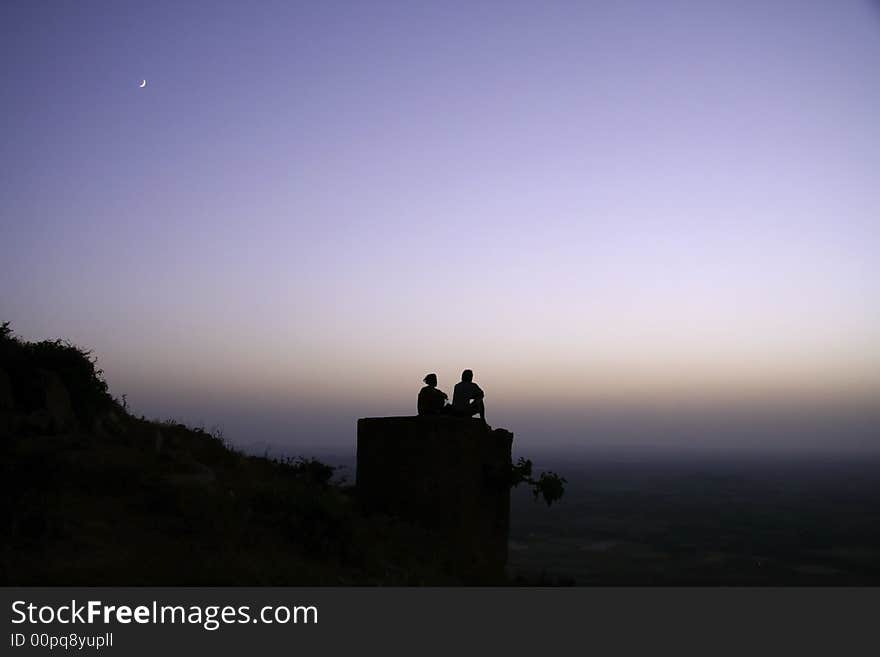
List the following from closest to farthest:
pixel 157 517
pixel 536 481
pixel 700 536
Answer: pixel 157 517 → pixel 536 481 → pixel 700 536

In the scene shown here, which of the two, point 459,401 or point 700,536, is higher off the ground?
point 459,401

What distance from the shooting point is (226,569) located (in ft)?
22.9

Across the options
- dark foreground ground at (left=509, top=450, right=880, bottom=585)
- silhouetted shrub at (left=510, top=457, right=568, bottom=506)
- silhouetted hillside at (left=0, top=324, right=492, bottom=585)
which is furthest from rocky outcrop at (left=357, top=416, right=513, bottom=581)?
dark foreground ground at (left=509, top=450, right=880, bottom=585)

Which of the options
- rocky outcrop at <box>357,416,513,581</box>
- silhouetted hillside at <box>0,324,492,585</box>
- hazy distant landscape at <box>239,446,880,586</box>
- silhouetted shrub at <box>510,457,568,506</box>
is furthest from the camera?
hazy distant landscape at <box>239,446,880,586</box>

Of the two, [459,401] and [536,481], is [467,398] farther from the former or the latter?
[536,481]

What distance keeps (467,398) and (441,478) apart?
1424mm

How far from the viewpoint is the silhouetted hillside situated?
703 cm

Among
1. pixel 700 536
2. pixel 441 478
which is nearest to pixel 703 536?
pixel 700 536

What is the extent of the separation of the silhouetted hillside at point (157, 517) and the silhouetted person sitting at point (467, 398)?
202 centimetres

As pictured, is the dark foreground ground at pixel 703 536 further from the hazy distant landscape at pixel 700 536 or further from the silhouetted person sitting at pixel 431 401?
the silhouetted person sitting at pixel 431 401

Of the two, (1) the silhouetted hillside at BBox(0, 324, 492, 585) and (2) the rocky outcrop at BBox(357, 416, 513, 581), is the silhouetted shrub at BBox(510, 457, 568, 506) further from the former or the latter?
(1) the silhouetted hillside at BBox(0, 324, 492, 585)

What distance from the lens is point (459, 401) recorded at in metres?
11.6

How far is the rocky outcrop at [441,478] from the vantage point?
1071 centimetres
